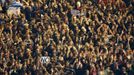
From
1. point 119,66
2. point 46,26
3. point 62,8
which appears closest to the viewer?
point 119,66

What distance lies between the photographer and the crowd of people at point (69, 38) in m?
14.3

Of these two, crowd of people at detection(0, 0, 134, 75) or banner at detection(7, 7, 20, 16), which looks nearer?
crowd of people at detection(0, 0, 134, 75)

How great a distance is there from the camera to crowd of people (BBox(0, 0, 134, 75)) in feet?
47.1

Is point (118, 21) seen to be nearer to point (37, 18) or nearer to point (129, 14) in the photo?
point (129, 14)

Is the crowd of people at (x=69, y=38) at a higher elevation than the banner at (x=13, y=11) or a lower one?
lower

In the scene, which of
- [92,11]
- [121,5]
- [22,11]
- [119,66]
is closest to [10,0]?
[22,11]

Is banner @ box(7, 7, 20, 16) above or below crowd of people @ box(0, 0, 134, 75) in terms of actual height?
above

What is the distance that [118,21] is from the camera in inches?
621

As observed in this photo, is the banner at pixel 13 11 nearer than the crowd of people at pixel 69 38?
No

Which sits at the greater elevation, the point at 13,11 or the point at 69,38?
the point at 13,11

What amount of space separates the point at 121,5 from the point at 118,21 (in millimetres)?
1042

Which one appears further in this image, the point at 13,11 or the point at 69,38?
the point at 13,11

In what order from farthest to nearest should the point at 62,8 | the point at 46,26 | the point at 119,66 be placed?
the point at 62,8, the point at 46,26, the point at 119,66

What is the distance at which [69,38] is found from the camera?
15039 mm
